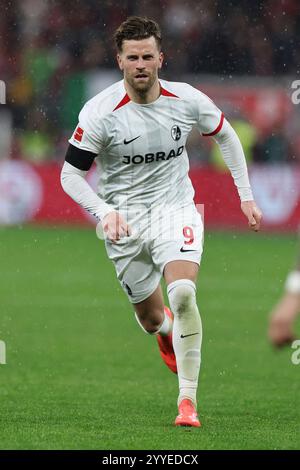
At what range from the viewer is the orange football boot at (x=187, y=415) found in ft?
20.7

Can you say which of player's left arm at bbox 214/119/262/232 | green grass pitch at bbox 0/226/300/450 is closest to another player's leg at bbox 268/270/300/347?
green grass pitch at bbox 0/226/300/450

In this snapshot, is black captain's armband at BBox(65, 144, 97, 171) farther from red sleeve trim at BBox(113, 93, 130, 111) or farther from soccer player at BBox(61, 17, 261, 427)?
red sleeve trim at BBox(113, 93, 130, 111)

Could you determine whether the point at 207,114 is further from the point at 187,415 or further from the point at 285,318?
the point at 285,318

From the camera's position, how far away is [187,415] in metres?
6.35

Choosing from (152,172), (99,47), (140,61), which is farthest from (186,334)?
(99,47)

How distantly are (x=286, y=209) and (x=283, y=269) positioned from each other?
14.9 ft

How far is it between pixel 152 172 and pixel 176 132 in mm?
286

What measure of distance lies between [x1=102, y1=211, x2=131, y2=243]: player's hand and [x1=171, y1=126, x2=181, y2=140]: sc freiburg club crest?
2.97ft

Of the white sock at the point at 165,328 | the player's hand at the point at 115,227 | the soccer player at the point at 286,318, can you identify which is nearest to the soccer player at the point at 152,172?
the player's hand at the point at 115,227

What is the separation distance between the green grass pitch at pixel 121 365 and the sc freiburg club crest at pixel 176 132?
5.45 ft

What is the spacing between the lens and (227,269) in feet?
53.2

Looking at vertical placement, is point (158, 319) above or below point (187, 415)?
below

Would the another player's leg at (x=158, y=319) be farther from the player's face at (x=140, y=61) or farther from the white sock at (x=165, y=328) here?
the player's face at (x=140, y=61)

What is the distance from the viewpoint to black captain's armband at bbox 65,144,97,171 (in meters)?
6.72
